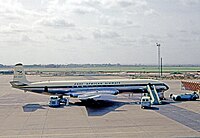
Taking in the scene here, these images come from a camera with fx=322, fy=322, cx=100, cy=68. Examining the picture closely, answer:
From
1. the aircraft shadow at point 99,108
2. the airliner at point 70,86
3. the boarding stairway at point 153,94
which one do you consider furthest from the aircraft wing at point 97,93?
the boarding stairway at point 153,94

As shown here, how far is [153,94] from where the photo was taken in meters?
54.8

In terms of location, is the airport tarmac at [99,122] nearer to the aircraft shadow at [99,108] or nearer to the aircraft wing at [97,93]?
the aircraft shadow at [99,108]

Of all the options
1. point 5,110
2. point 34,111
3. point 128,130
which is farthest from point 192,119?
point 5,110

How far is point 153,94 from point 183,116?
629 inches

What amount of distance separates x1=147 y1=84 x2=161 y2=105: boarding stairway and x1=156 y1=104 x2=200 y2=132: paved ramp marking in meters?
5.64

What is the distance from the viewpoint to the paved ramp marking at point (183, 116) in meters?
33.5

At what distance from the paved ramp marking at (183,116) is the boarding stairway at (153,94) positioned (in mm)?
5645

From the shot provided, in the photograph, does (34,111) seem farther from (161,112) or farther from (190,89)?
(190,89)

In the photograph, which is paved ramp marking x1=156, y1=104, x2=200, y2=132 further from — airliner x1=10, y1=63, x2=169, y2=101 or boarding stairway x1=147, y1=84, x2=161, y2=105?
airliner x1=10, y1=63, x2=169, y2=101

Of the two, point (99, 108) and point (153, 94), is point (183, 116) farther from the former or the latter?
point (153, 94)

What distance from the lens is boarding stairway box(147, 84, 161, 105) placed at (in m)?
52.3

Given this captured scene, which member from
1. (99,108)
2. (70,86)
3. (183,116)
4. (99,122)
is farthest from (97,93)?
(183,116)

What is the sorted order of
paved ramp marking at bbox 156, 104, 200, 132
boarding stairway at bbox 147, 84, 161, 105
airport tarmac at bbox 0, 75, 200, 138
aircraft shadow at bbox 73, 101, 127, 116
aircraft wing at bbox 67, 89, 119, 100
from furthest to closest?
boarding stairway at bbox 147, 84, 161, 105 → aircraft wing at bbox 67, 89, 119, 100 → aircraft shadow at bbox 73, 101, 127, 116 → paved ramp marking at bbox 156, 104, 200, 132 → airport tarmac at bbox 0, 75, 200, 138

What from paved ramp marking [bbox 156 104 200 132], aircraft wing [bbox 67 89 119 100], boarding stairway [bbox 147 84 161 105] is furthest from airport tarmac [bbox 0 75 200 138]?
aircraft wing [bbox 67 89 119 100]
